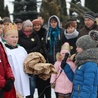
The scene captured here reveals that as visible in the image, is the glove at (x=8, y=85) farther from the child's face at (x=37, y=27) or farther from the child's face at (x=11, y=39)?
the child's face at (x=37, y=27)

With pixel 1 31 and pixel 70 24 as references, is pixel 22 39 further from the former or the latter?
pixel 1 31

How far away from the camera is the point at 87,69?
4.11 m

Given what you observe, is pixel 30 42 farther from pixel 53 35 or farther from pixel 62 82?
pixel 62 82

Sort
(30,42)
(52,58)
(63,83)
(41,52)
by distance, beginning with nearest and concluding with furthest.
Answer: (63,83) < (30,42) < (41,52) < (52,58)

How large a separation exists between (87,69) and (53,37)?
215 cm

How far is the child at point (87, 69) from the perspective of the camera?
13.3ft

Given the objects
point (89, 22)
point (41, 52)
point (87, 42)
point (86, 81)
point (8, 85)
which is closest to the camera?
point (8, 85)

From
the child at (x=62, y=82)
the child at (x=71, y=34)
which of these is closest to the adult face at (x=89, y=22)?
the child at (x=71, y=34)

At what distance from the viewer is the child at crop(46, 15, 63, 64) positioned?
610 centimetres

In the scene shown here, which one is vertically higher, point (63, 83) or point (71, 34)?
point (71, 34)

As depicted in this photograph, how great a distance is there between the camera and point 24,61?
4.24m

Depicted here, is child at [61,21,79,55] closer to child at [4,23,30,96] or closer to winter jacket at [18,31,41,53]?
winter jacket at [18,31,41,53]

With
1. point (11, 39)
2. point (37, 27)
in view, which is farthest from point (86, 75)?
point (37, 27)

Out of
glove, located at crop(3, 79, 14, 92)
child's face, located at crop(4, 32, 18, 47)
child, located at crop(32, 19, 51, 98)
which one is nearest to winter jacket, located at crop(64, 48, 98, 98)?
child's face, located at crop(4, 32, 18, 47)
